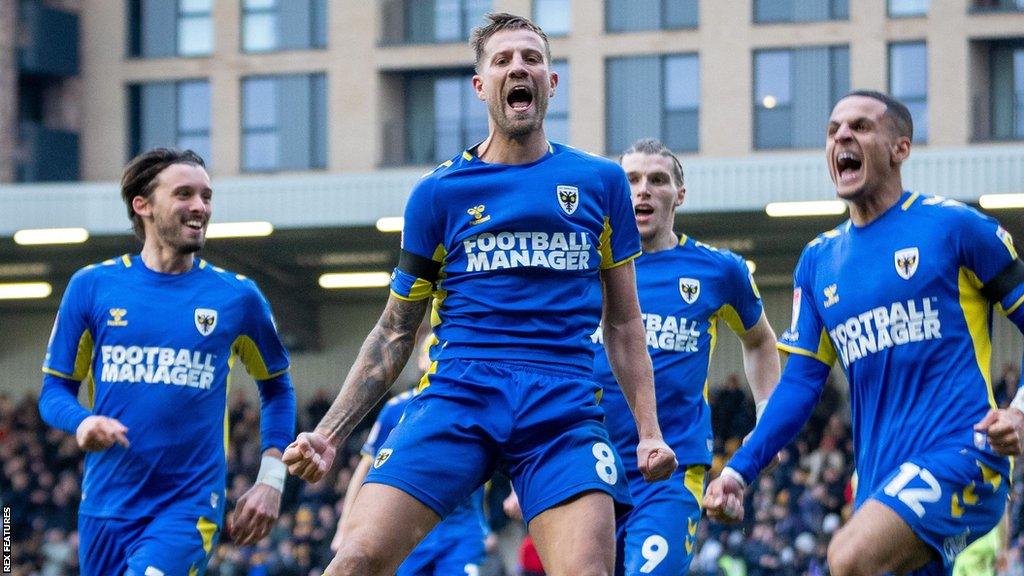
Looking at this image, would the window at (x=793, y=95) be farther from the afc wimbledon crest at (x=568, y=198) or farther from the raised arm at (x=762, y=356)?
the afc wimbledon crest at (x=568, y=198)

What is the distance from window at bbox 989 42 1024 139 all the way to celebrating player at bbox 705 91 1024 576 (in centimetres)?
2994

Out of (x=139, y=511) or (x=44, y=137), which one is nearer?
(x=139, y=511)

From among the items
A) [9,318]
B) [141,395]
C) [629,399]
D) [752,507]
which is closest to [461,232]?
[629,399]

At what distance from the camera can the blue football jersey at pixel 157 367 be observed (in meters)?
9.07

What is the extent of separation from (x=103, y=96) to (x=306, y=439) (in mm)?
34903

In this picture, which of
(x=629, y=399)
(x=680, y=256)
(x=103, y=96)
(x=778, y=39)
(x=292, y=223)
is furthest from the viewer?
(x=103, y=96)

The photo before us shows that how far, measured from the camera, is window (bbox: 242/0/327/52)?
3978cm

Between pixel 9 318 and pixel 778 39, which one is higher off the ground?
pixel 778 39

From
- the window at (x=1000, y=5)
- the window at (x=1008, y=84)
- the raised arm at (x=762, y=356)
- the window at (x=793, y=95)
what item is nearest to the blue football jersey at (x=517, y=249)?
the raised arm at (x=762, y=356)

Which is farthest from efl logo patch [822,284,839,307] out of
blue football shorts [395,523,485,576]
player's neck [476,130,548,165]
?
blue football shorts [395,523,485,576]

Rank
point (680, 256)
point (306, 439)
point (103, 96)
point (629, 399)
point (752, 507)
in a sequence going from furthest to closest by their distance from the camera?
1. point (103, 96)
2. point (752, 507)
3. point (680, 256)
4. point (629, 399)
5. point (306, 439)

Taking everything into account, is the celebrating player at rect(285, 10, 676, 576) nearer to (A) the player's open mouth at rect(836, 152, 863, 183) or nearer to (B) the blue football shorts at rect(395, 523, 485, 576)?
(A) the player's open mouth at rect(836, 152, 863, 183)

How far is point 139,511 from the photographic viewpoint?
355 inches

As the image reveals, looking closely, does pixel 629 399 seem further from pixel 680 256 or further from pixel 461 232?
pixel 680 256
